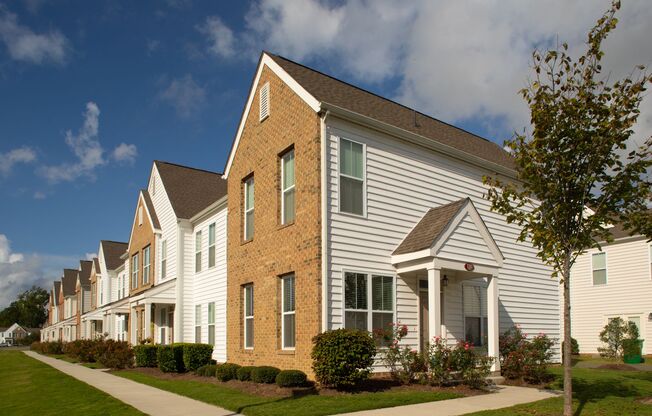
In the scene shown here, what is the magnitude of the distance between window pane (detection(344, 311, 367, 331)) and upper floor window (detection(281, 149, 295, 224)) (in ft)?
11.0

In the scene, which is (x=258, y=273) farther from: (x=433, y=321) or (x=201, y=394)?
(x=433, y=321)

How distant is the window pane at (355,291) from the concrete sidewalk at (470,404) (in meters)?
3.47

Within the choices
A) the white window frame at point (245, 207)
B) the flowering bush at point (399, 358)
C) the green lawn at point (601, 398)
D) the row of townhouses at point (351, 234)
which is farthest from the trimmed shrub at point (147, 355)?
the green lawn at point (601, 398)

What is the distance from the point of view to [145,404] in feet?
42.8

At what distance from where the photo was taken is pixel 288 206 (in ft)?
55.9

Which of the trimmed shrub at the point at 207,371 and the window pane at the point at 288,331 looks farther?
the trimmed shrub at the point at 207,371

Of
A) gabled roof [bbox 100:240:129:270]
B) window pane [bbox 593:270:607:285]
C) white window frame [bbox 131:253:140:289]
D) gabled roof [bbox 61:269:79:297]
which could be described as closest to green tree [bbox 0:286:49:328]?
gabled roof [bbox 61:269:79:297]

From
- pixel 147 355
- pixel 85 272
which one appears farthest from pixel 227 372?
pixel 85 272

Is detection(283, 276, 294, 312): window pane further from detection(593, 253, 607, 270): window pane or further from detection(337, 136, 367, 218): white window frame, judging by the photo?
detection(593, 253, 607, 270): window pane

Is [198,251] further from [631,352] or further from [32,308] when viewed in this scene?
[32,308]

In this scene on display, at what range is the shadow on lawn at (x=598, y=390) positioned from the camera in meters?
12.8

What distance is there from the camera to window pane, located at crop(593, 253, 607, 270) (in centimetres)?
2994

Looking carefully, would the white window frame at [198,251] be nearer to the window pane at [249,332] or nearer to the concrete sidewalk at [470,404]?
the window pane at [249,332]

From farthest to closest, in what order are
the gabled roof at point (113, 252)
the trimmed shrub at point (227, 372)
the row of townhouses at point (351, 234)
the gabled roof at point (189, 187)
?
1. the gabled roof at point (113, 252)
2. the gabled roof at point (189, 187)
3. the trimmed shrub at point (227, 372)
4. the row of townhouses at point (351, 234)
